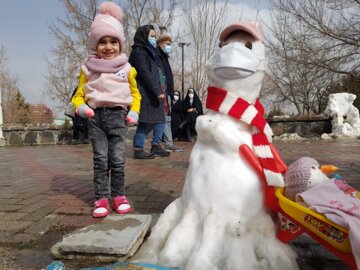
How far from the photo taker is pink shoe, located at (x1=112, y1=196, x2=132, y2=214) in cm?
262

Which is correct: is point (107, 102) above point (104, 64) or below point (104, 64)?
below

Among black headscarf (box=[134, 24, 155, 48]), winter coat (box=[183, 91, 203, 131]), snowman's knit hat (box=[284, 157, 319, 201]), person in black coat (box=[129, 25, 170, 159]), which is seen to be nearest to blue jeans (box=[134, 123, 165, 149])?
person in black coat (box=[129, 25, 170, 159])

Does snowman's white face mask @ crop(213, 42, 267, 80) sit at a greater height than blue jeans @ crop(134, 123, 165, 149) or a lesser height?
greater

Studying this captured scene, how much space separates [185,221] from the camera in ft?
5.57

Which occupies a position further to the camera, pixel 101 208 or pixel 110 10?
pixel 110 10

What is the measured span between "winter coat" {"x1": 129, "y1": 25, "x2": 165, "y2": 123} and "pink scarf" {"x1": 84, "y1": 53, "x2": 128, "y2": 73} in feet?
7.61

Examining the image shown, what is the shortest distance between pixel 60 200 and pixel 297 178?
2.13 metres

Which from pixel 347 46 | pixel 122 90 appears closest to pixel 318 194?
pixel 122 90

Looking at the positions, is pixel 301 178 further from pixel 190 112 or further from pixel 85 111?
pixel 190 112

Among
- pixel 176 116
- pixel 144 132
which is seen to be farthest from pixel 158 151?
pixel 176 116

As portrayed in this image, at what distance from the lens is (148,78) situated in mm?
5027

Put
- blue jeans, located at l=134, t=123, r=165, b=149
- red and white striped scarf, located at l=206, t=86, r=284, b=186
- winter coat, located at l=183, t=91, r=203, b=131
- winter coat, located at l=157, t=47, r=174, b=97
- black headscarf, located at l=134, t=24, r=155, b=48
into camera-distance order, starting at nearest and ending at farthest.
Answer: red and white striped scarf, located at l=206, t=86, r=284, b=186 → black headscarf, located at l=134, t=24, r=155, b=48 → blue jeans, located at l=134, t=123, r=165, b=149 → winter coat, located at l=157, t=47, r=174, b=97 → winter coat, located at l=183, t=91, r=203, b=131

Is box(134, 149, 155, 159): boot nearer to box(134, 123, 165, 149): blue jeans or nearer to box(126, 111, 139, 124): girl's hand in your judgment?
box(134, 123, 165, 149): blue jeans

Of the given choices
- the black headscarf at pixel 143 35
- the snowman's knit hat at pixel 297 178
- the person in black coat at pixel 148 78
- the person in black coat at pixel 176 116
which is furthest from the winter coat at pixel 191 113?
the snowman's knit hat at pixel 297 178
